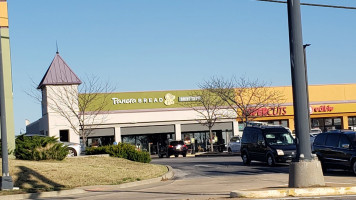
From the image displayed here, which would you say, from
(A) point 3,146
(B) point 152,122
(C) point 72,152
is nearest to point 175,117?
(B) point 152,122

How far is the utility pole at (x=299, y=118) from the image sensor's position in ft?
45.3

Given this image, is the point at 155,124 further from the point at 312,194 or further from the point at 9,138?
the point at 312,194

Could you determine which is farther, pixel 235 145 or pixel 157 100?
pixel 157 100

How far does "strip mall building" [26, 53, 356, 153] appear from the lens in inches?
2180

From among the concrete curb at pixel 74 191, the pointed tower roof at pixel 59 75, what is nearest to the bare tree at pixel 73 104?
the pointed tower roof at pixel 59 75

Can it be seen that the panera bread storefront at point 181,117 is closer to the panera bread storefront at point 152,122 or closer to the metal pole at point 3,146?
the panera bread storefront at point 152,122

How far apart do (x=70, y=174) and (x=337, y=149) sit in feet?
32.0

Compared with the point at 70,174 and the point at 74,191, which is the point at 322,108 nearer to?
the point at 70,174

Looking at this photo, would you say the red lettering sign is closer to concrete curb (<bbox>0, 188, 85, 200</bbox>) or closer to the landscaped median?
the landscaped median

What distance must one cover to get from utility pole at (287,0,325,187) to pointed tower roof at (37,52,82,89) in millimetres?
36273

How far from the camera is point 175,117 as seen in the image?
2223 inches

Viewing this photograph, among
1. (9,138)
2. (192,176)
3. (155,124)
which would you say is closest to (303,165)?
(192,176)

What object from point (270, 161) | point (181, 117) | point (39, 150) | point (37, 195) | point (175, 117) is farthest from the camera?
point (181, 117)

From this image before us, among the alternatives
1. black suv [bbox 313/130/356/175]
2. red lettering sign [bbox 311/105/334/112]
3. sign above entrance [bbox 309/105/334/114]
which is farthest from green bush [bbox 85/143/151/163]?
red lettering sign [bbox 311/105/334/112]
